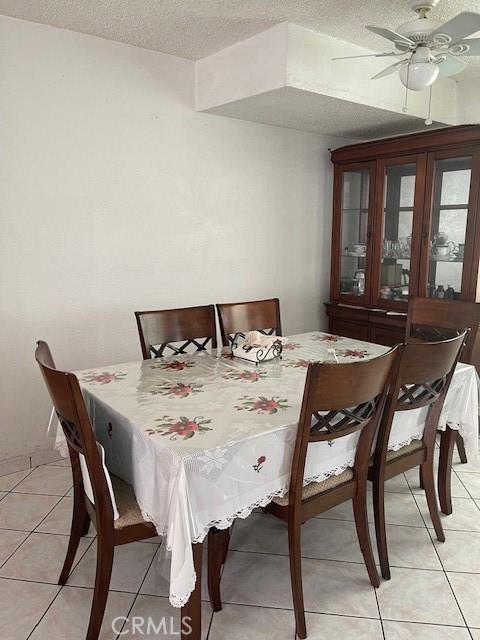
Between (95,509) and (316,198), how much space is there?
9.80 ft

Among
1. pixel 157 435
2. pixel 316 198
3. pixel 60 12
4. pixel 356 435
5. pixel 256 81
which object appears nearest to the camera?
pixel 157 435

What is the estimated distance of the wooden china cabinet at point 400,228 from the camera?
124 inches

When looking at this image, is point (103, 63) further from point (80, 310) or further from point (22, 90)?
point (80, 310)

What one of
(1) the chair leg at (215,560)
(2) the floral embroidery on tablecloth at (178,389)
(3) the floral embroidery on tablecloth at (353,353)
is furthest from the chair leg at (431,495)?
(2) the floral embroidery on tablecloth at (178,389)

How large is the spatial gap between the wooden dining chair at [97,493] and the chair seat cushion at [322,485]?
1.41 ft

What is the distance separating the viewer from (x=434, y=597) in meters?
1.88

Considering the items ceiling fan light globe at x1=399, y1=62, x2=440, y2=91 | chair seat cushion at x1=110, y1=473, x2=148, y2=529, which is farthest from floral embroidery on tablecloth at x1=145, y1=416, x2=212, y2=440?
ceiling fan light globe at x1=399, y1=62, x2=440, y2=91

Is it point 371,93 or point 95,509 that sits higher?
point 371,93

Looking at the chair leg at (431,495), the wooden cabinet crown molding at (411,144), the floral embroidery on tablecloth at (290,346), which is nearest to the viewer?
the chair leg at (431,495)

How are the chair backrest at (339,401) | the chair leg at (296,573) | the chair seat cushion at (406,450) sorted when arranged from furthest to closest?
the chair seat cushion at (406,450)
the chair leg at (296,573)
the chair backrest at (339,401)

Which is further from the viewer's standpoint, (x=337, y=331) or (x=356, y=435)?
(x=337, y=331)

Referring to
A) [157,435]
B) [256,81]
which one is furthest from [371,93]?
[157,435]

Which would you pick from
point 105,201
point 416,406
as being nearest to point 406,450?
point 416,406

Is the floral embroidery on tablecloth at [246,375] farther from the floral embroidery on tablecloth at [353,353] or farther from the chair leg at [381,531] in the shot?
the chair leg at [381,531]
